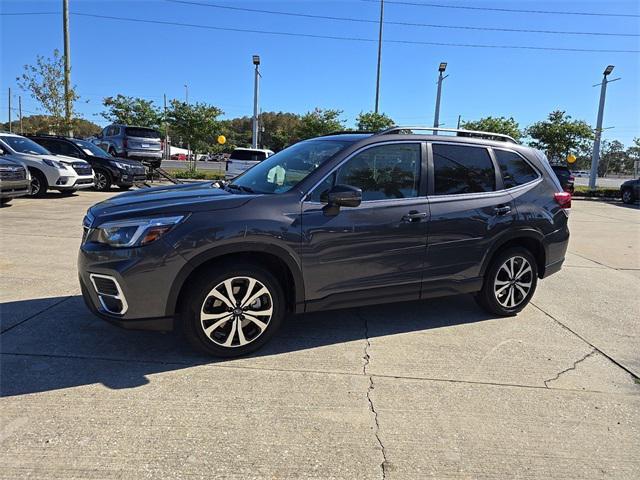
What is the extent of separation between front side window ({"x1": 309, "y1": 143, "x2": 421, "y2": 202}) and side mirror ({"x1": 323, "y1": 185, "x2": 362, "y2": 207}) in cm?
15

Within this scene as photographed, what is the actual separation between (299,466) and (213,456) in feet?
1.54

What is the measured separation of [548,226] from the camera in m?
4.97

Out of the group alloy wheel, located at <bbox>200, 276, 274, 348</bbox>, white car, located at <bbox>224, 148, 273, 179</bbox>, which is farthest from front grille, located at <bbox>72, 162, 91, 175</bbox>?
alloy wheel, located at <bbox>200, 276, 274, 348</bbox>

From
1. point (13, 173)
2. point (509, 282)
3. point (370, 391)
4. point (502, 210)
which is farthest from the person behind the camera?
point (13, 173)

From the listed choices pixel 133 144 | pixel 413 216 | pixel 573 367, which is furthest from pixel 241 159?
pixel 573 367

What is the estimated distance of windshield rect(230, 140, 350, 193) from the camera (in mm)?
4049

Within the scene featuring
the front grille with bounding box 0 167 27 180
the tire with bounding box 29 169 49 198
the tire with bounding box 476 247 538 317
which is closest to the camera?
the tire with bounding box 476 247 538 317

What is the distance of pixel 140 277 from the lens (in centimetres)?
336

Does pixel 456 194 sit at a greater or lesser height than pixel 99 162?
lesser

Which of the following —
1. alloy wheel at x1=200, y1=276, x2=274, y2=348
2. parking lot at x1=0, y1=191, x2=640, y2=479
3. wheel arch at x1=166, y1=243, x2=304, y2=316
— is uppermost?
wheel arch at x1=166, y1=243, x2=304, y2=316

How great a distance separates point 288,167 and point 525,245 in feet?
8.61

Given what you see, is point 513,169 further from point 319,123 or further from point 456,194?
point 319,123

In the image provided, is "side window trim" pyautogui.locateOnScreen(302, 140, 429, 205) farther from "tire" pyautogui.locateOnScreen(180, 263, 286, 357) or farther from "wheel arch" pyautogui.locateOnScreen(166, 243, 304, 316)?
"tire" pyautogui.locateOnScreen(180, 263, 286, 357)

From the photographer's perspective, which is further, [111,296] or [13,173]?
[13,173]
